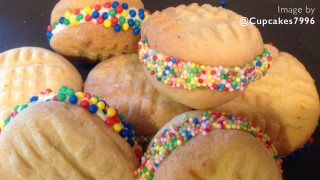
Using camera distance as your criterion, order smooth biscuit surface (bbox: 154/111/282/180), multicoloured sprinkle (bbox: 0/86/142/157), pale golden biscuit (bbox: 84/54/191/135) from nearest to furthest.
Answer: smooth biscuit surface (bbox: 154/111/282/180) < multicoloured sprinkle (bbox: 0/86/142/157) < pale golden biscuit (bbox: 84/54/191/135)

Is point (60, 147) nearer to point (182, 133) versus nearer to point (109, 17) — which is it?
point (182, 133)

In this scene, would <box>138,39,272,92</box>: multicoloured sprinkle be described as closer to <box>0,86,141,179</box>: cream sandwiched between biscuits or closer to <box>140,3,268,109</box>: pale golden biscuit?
<box>140,3,268,109</box>: pale golden biscuit

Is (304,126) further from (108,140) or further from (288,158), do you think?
(108,140)

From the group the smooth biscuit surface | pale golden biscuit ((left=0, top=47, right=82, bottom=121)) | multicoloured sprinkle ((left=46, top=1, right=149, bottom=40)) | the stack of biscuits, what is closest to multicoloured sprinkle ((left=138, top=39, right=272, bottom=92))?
the stack of biscuits

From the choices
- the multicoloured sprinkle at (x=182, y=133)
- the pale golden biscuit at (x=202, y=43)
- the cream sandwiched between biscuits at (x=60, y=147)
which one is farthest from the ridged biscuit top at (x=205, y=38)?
the cream sandwiched between biscuits at (x=60, y=147)

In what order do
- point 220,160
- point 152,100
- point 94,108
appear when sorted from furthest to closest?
point 152,100 < point 94,108 < point 220,160

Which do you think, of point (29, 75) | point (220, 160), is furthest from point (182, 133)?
point (29, 75)

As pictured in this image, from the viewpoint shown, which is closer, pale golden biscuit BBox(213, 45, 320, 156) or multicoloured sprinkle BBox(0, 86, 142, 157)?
multicoloured sprinkle BBox(0, 86, 142, 157)
